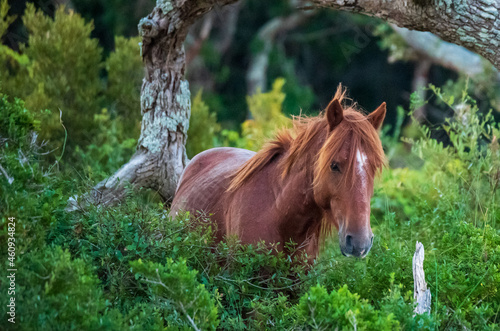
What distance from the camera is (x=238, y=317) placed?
302 centimetres

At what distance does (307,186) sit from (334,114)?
0.43m

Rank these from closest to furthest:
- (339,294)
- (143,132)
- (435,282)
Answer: (339,294) < (435,282) < (143,132)

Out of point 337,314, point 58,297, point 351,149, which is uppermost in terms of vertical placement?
point 351,149

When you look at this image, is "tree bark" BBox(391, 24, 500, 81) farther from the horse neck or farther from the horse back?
the horse neck

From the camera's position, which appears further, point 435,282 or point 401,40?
point 401,40

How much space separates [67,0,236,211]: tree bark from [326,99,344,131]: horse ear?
1790 millimetres

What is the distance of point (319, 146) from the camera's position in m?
3.22

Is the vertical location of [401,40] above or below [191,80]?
above

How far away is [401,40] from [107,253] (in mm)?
7799

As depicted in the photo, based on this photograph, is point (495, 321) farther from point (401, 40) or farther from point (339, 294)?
point (401, 40)

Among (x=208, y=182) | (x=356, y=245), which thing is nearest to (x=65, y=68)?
(x=208, y=182)

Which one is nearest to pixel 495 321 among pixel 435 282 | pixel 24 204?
pixel 435 282

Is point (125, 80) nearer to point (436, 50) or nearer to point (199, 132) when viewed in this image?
point (199, 132)

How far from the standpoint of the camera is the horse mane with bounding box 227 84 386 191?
3.04m
